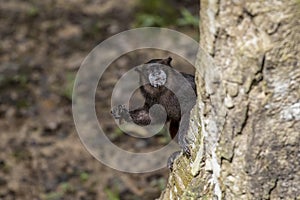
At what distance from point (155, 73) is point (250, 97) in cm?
62

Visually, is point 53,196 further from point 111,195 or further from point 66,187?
point 111,195

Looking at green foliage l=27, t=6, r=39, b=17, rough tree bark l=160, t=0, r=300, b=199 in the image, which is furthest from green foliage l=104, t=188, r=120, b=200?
green foliage l=27, t=6, r=39, b=17

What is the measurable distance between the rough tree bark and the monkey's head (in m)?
0.27

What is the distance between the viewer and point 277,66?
1.87 metres

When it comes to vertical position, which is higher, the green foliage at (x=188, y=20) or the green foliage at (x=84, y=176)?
the green foliage at (x=188, y=20)

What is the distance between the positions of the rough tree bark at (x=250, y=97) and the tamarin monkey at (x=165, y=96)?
199mm

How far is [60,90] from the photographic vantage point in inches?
235

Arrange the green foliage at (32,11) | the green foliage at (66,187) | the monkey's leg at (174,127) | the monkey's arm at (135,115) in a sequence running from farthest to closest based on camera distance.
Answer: the green foliage at (32,11)
the green foliage at (66,187)
the monkey's leg at (174,127)
the monkey's arm at (135,115)

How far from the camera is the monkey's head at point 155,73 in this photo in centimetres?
241

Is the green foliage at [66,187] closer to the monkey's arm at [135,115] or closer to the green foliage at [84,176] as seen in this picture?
the green foliage at [84,176]

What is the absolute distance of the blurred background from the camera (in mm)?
4820

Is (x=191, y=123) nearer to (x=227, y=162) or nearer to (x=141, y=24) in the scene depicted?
(x=227, y=162)

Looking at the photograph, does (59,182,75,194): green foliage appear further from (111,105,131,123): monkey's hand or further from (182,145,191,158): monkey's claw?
(182,145,191,158): monkey's claw

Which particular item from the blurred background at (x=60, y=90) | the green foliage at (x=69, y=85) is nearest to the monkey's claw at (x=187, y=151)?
the blurred background at (x=60, y=90)
